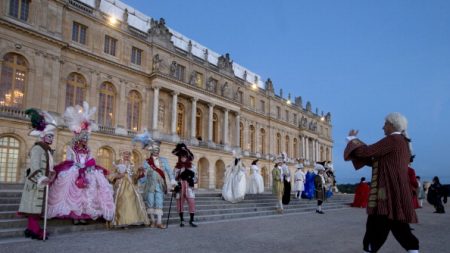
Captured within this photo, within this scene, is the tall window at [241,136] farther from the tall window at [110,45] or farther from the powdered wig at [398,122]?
the powdered wig at [398,122]

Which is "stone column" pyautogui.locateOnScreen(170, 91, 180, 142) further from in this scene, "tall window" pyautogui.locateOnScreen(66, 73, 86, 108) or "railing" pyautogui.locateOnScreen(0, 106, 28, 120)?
"railing" pyautogui.locateOnScreen(0, 106, 28, 120)

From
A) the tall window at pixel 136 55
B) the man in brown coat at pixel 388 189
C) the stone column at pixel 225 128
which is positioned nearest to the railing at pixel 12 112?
the tall window at pixel 136 55

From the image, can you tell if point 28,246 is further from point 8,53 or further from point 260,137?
point 260,137

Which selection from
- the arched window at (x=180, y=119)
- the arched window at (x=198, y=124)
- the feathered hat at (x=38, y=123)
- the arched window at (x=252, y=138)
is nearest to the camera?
the feathered hat at (x=38, y=123)

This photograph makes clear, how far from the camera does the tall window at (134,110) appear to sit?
1051 inches

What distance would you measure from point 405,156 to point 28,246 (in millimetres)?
5940

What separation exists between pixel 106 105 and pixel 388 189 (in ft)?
78.5

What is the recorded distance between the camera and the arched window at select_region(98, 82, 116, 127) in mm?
24703

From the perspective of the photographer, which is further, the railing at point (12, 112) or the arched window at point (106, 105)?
the arched window at point (106, 105)

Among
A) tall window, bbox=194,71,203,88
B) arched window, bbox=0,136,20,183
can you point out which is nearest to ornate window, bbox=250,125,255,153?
tall window, bbox=194,71,203,88

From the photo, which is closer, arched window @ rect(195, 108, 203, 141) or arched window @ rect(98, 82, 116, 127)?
arched window @ rect(98, 82, 116, 127)

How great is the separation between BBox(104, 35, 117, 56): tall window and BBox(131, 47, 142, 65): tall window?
5.46ft

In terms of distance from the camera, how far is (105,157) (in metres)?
24.3

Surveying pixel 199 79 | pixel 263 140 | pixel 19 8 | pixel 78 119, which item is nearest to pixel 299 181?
pixel 78 119
